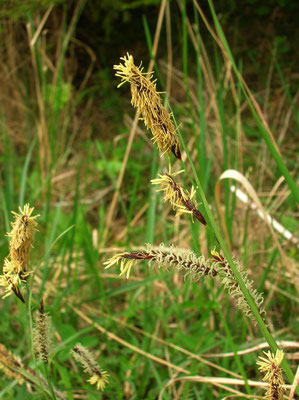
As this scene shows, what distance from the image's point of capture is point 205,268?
55cm

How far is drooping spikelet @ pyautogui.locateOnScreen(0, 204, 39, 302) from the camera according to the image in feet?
1.90

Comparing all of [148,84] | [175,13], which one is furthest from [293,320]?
[175,13]

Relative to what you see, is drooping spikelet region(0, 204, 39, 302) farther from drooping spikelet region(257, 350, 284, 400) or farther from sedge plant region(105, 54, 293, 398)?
drooping spikelet region(257, 350, 284, 400)

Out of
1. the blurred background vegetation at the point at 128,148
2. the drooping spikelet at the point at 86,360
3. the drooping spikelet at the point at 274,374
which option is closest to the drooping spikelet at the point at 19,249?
the drooping spikelet at the point at 86,360

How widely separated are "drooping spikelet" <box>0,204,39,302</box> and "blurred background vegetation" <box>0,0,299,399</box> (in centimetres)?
79

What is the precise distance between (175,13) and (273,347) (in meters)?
3.24

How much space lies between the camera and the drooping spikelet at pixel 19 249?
1.90 ft

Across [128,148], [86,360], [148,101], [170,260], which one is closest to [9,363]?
[86,360]

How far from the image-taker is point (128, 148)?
1.82 meters

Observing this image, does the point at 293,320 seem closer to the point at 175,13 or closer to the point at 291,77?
the point at 291,77

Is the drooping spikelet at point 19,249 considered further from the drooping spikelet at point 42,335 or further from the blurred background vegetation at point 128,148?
the blurred background vegetation at point 128,148

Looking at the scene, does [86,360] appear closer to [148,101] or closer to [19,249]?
[19,249]

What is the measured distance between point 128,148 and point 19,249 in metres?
1.26

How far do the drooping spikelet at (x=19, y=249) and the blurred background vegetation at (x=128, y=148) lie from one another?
30.9 inches
